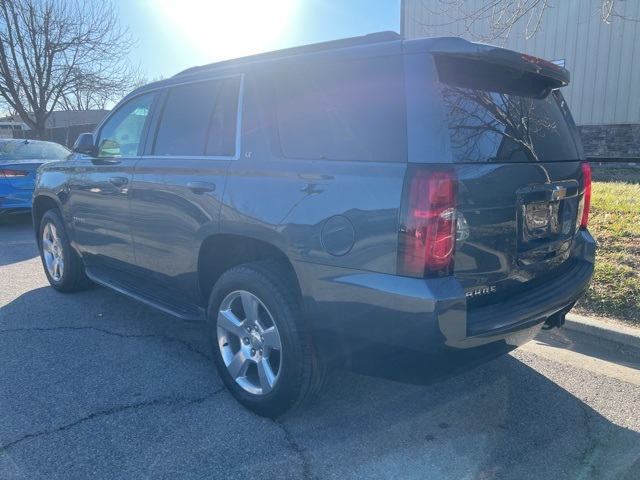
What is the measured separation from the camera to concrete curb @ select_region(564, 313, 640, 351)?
3.81 meters

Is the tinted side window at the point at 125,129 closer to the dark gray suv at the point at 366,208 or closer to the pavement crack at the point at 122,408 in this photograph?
the dark gray suv at the point at 366,208

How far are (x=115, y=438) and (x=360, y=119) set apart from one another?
2134 millimetres

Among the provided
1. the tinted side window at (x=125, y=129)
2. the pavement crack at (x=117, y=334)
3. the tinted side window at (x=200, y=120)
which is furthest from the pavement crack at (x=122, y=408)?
the tinted side window at (x=125, y=129)

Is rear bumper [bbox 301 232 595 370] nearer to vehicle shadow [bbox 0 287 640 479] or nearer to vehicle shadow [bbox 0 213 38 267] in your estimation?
vehicle shadow [bbox 0 287 640 479]

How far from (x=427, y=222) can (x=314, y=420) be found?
4.69 ft

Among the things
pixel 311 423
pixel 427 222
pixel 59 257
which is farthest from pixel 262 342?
pixel 59 257

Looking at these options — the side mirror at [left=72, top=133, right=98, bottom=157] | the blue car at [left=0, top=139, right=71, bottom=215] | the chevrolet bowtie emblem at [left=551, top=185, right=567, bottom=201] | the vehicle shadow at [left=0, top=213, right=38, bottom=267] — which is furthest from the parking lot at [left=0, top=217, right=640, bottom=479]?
the blue car at [left=0, top=139, right=71, bottom=215]

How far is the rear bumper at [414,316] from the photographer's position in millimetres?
2174

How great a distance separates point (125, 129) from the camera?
14.1 ft

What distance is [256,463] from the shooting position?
2.54 m

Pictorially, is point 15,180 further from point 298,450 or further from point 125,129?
point 298,450

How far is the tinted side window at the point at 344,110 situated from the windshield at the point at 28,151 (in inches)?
325

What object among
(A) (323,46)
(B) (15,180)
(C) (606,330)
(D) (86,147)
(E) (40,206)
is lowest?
(C) (606,330)

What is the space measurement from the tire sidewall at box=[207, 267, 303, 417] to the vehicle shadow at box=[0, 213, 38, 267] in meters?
4.89
